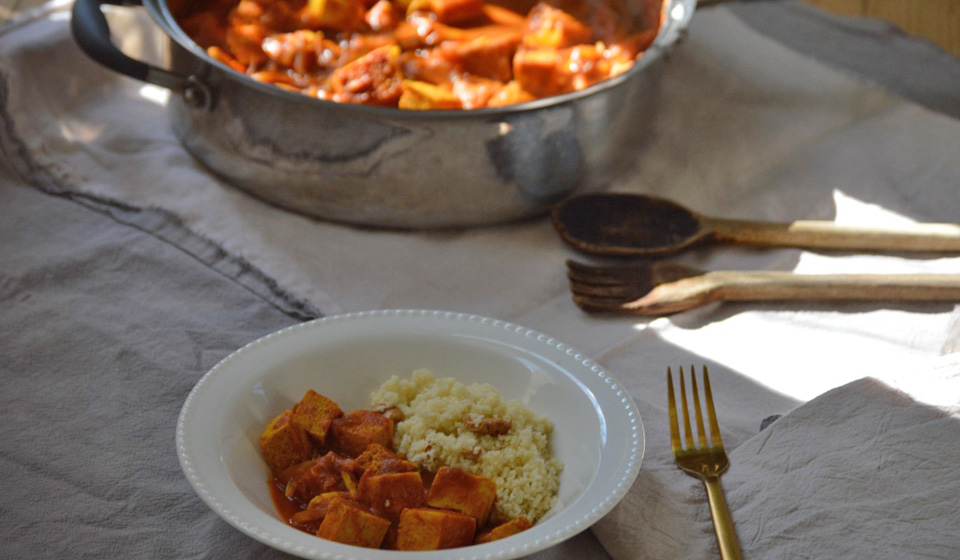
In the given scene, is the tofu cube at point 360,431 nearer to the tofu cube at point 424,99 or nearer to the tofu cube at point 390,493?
the tofu cube at point 390,493

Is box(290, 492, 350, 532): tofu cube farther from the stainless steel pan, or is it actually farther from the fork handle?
the stainless steel pan

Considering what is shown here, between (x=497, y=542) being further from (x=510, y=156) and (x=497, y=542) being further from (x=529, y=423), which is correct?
(x=510, y=156)

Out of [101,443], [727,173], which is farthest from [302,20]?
[101,443]

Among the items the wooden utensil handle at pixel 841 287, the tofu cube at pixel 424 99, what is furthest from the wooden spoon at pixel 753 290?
the tofu cube at pixel 424 99

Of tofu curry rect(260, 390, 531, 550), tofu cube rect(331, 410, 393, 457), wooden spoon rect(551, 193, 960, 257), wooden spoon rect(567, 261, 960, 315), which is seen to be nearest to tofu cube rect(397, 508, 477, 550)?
tofu curry rect(260, 390, 531, 550)

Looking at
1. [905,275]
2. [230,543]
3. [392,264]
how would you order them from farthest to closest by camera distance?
[392,264], [905,275], [230,543]

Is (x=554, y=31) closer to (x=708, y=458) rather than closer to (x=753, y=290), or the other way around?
(x=753, y=290)
